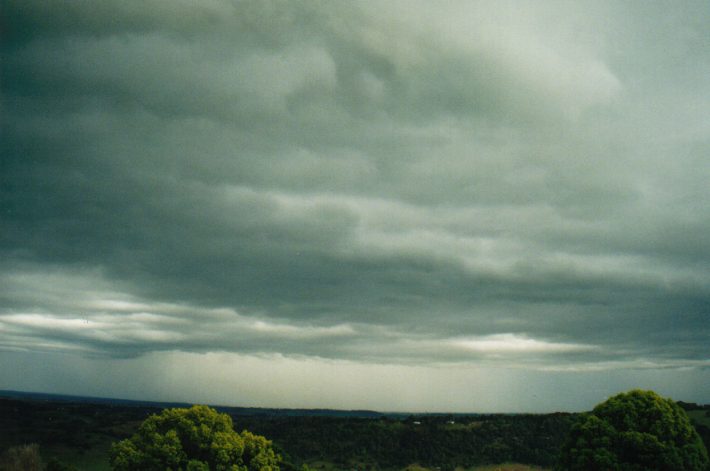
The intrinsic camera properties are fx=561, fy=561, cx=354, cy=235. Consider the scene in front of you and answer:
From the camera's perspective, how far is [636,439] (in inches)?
1948

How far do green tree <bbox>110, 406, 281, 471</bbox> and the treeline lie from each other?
60271mm

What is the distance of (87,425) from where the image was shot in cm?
13988

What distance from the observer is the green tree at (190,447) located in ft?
157

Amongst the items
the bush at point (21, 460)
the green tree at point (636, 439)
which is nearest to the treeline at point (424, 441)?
the bush at point (21, 460)

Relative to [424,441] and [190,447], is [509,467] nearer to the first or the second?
[424,441]

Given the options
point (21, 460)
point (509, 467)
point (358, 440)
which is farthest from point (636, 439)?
point (358, 440)

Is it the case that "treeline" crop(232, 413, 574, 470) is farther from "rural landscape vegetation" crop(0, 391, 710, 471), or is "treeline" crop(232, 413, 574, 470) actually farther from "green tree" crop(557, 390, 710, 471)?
"green tree" crop(557, 390, 710, 471)

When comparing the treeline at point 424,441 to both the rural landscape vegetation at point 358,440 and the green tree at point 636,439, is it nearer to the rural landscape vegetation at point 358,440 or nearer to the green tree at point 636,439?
the rural landscape vegetation at point 358,440

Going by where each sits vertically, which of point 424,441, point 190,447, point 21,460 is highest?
point 190,447

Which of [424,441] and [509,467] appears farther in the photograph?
[424,441]

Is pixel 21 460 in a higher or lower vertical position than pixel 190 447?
lower

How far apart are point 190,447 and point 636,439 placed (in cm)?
3939

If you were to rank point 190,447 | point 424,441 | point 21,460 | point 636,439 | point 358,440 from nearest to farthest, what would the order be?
point 636,439 → point 190,447 → point 21,460 → point 424,441 → point 358,440

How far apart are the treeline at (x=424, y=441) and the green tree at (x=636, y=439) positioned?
59.3m
